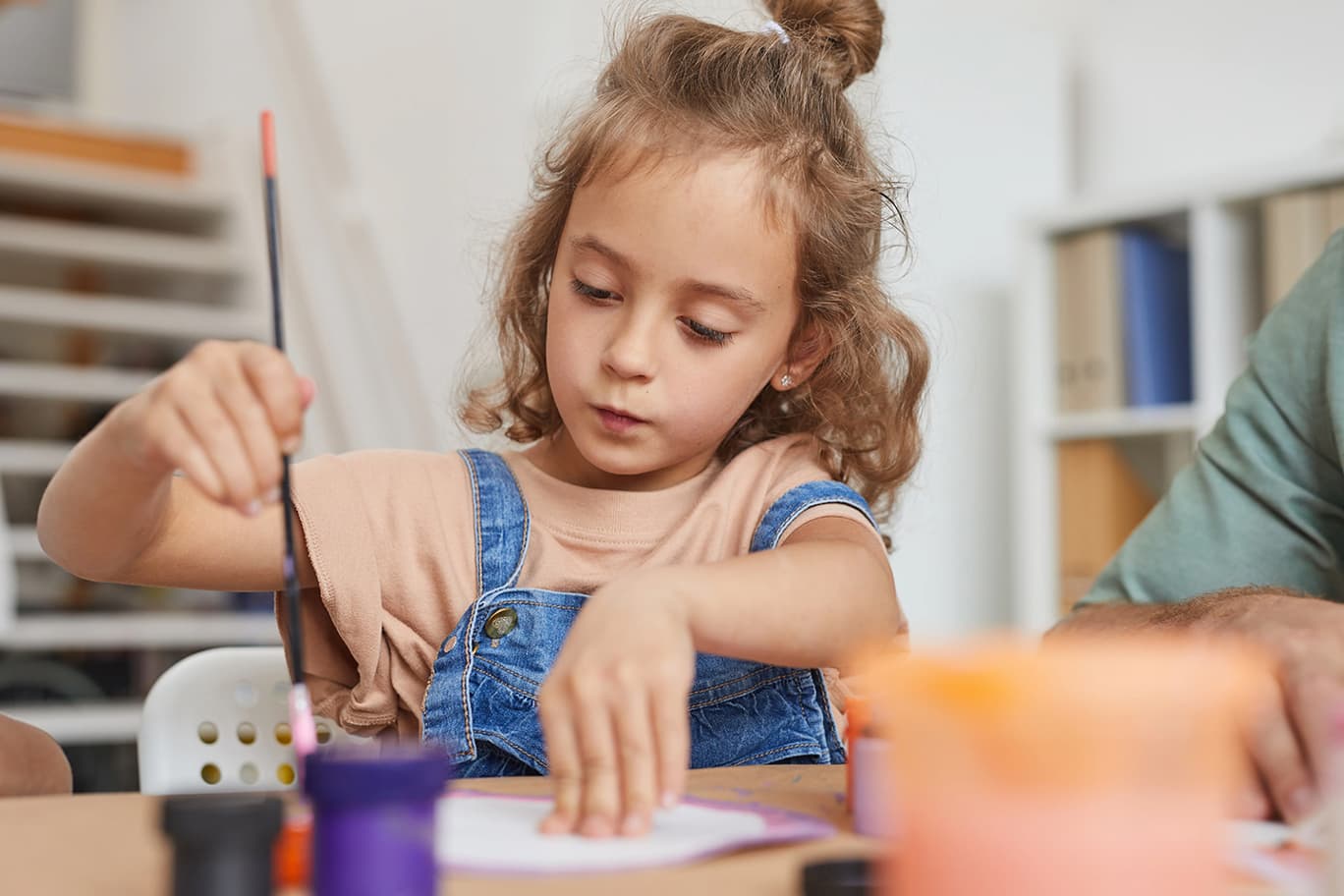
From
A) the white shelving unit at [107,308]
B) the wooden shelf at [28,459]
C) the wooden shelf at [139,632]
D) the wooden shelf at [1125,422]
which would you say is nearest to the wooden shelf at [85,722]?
the white shelving unit at [107,308]

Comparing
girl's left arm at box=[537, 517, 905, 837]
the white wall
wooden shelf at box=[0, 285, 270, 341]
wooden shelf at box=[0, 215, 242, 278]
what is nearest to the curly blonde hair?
girl's left arm at box=[537, 517, 905, 837]

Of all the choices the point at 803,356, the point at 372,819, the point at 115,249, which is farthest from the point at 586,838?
the point at 115,249

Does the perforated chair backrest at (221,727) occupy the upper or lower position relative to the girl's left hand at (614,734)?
lower

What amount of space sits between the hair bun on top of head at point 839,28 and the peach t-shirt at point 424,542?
1.14ft

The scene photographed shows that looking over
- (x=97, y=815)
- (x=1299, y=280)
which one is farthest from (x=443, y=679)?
(x=1299, y=280)

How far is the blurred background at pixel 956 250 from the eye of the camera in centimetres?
271

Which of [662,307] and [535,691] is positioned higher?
[662,307]

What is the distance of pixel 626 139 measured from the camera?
3.43 ft

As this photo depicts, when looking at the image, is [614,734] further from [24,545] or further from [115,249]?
[115,249]

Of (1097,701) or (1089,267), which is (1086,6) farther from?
(1097,701)

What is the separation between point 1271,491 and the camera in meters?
1.11

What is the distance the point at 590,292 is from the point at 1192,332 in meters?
2.03

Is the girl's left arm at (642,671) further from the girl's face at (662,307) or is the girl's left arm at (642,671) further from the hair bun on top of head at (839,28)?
the hair bun on top of head at (839,28)

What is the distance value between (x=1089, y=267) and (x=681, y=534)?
1910mm
